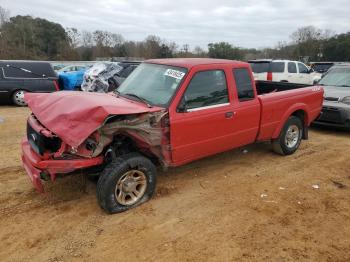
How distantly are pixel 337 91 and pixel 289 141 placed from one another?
3.12m

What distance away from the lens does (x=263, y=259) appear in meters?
3.56

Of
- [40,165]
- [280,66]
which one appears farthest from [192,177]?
[280,66]

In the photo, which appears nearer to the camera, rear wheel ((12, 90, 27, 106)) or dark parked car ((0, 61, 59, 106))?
dark parked car ((0, 61, 59, 106))

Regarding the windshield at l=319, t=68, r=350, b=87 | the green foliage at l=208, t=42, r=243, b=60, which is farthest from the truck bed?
the green foliage at l=208, t=42, r=243, b=60

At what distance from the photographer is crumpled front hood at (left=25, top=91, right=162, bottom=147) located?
3.92 meters

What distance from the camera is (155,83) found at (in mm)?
5180

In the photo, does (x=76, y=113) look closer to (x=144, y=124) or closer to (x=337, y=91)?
(x=144, y=124)

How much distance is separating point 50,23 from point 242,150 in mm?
53740

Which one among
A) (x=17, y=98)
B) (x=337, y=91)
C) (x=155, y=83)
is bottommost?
(x=17, y=98)

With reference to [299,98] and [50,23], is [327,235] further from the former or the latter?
[50,23]

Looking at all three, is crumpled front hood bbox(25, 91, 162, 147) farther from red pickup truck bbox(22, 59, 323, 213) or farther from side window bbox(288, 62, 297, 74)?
side window bbox(288, 62, 297, 74)

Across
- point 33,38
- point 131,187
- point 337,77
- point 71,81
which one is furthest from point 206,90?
point 33,38

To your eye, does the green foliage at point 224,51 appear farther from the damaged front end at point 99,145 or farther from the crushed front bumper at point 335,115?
the damaged front end at point 99,145

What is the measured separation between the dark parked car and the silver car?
9057 millimetres
